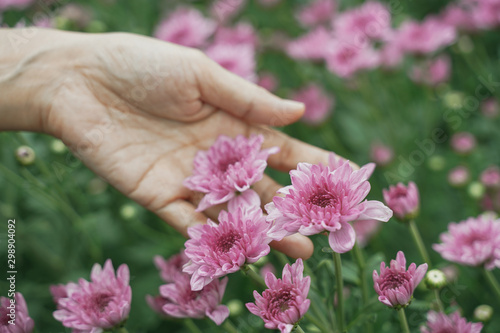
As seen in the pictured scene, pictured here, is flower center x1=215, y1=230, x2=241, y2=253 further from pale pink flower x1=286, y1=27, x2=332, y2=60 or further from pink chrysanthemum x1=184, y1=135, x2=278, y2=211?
pale pink flower x1=286, y1=27, x2=332, y2=60

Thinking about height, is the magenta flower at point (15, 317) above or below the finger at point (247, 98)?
below

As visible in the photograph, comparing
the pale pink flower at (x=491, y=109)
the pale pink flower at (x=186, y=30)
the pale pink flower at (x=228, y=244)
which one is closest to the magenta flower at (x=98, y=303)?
the pale pink flower at (x=228, y=244)

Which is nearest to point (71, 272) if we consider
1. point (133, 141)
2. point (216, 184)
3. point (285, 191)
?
point (133, 141)

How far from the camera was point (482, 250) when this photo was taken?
4.72ft

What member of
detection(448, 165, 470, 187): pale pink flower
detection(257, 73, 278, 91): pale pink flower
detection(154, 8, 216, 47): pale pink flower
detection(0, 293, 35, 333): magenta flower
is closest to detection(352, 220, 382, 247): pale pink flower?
detection(448, 165, 470, 187): pale pink flower

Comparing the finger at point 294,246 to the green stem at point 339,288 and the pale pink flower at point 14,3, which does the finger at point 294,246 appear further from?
the pale pink flower at point 14,3

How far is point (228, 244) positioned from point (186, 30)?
1944mm

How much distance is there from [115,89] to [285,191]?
99 cm

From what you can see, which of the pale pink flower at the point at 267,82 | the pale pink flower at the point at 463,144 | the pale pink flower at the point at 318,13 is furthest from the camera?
the pale pink flower at the point at 318,13

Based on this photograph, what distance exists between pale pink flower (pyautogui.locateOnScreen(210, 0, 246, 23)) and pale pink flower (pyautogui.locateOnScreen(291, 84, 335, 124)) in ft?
2.73

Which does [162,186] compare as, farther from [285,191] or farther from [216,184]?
[285,191]

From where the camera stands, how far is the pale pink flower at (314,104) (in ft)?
8.75

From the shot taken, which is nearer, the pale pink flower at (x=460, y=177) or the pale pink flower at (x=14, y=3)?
the pale pink flower at (x=460, y=177)

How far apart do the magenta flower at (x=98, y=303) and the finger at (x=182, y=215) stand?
0.25 meters
